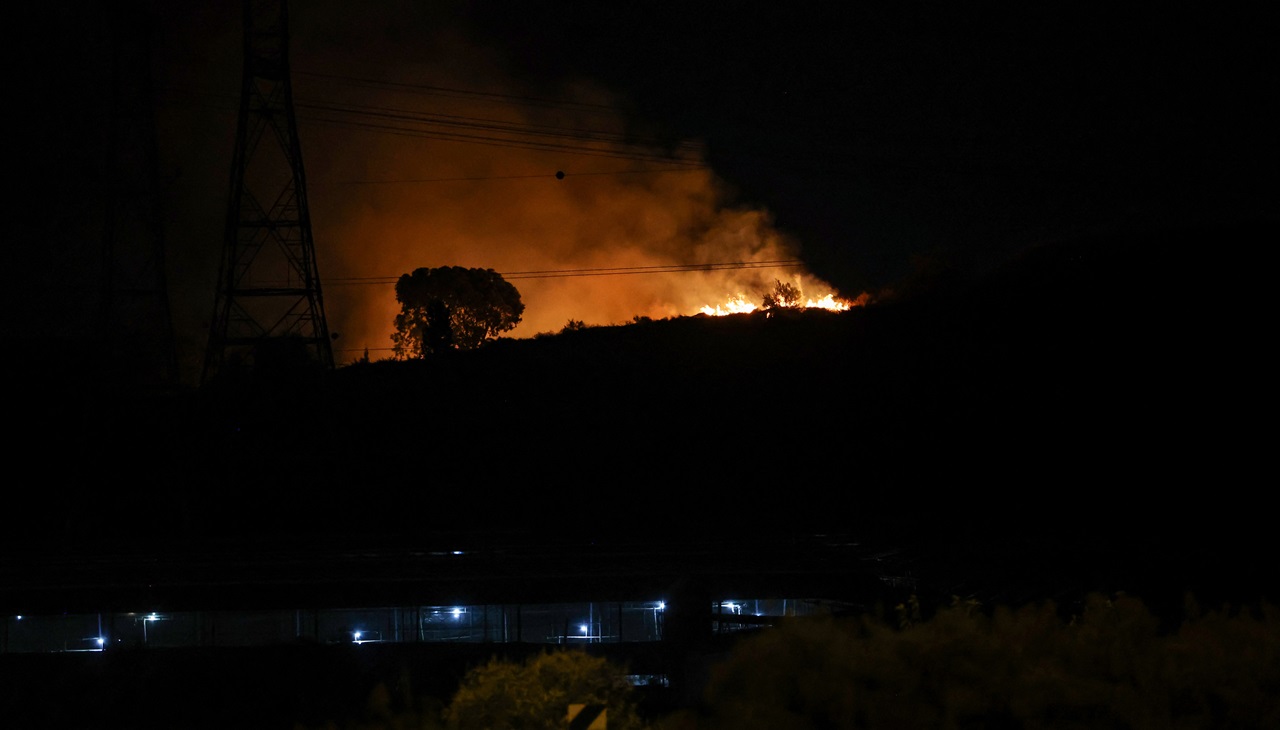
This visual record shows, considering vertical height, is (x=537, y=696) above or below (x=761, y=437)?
below

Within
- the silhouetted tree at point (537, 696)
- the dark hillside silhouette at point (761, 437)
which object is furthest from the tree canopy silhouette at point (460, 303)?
the silhouetted tree at point (537, 696)

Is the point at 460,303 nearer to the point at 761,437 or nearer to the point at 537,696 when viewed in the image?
the point at 761,437

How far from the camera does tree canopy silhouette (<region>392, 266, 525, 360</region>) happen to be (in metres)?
62.9

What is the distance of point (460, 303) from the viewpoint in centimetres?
6341

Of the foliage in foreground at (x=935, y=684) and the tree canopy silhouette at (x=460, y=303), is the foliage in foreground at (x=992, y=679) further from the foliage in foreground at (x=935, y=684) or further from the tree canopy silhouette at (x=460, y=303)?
the tree canopy silhouette at (x=460, y=303)

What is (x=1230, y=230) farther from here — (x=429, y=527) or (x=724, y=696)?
(x=724, y=696)

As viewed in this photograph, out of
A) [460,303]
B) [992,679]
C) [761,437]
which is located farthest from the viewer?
[460,303]

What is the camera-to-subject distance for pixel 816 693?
4.22 meters

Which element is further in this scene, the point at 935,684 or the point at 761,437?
the point at 761,437

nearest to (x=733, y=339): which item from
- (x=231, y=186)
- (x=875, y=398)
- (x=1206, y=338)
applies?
(x=875, y=398)

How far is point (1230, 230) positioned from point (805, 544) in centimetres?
3759

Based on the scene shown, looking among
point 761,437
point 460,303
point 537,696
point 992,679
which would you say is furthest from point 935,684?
point 460,303

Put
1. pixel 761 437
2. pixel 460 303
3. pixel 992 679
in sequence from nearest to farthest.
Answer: pixel 992 679, pixel 761 437, pixel 460 303

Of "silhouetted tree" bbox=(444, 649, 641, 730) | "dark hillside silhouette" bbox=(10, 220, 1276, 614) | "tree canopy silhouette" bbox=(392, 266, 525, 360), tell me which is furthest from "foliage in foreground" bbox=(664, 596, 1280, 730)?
"tree canopy silhouette" bbox=(392, 266, 525, 360)
